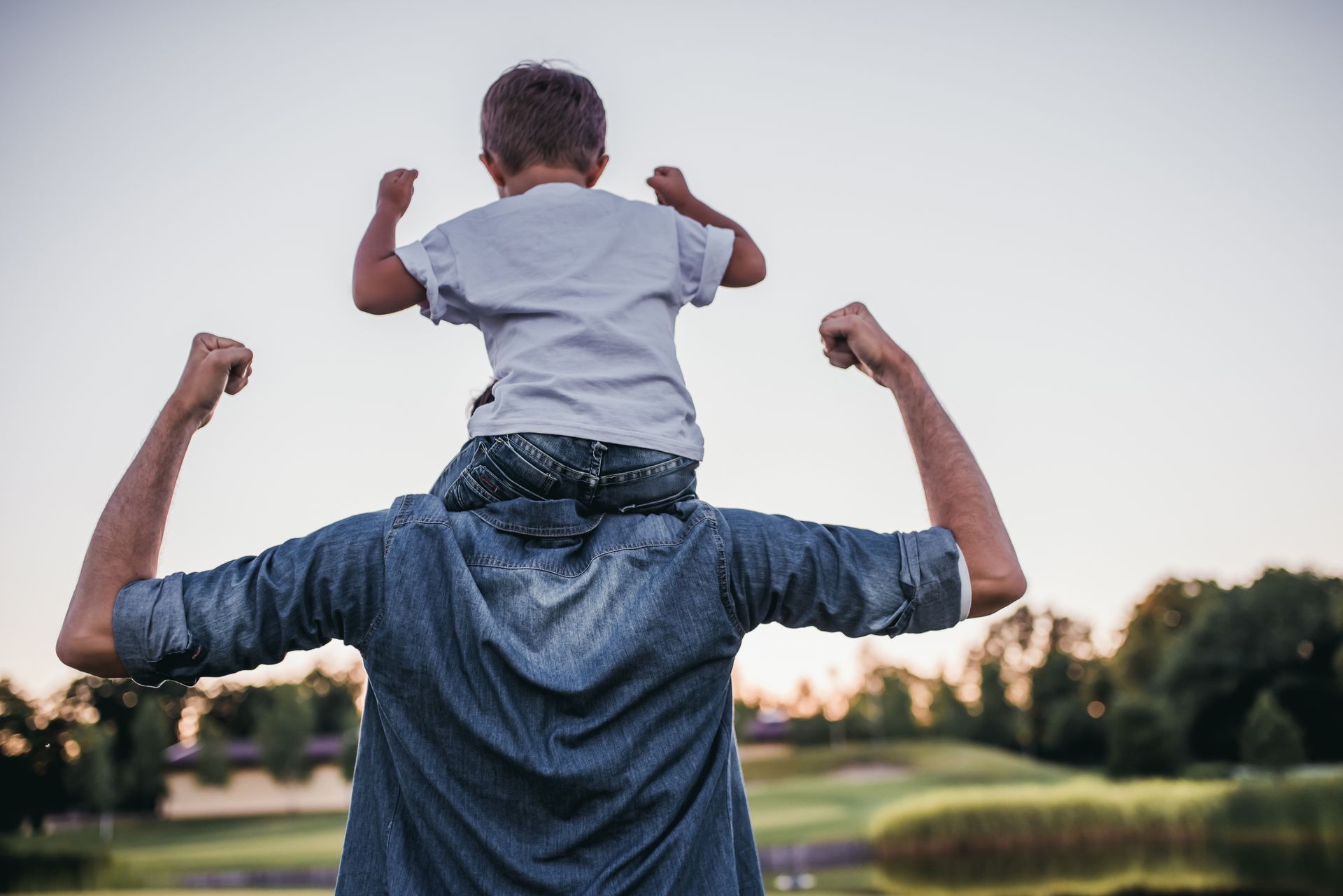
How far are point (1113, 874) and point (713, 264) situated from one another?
3091 centimetres

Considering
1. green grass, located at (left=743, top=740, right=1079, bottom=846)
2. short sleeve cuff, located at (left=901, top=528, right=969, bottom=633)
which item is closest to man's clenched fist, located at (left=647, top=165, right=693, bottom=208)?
short sleeve cuff, located at (left=901, top=528, right=969, bottom=633)

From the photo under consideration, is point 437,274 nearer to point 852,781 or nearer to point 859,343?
point 859,343

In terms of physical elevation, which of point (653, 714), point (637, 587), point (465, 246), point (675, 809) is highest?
point (465, 246)

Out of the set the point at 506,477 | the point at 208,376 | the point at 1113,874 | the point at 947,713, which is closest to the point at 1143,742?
the point at 1113,874

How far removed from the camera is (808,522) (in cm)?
147

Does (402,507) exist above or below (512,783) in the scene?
above

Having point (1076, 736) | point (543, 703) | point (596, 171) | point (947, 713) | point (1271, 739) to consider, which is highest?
point (596, 171)

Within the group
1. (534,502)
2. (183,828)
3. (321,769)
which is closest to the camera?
(534,502)

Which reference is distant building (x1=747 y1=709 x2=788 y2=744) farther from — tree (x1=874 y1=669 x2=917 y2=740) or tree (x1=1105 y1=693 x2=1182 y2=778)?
tree (x1=1105 y1=693 x2=1182 y2=778)

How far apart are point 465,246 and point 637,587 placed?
57 cm

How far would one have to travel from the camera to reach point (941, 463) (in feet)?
5.00

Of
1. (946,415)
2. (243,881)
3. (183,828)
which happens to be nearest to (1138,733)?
(243,881)

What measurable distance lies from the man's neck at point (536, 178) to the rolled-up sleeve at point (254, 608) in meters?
0.63

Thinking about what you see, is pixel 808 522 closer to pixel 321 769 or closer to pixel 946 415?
pixel 946 415
